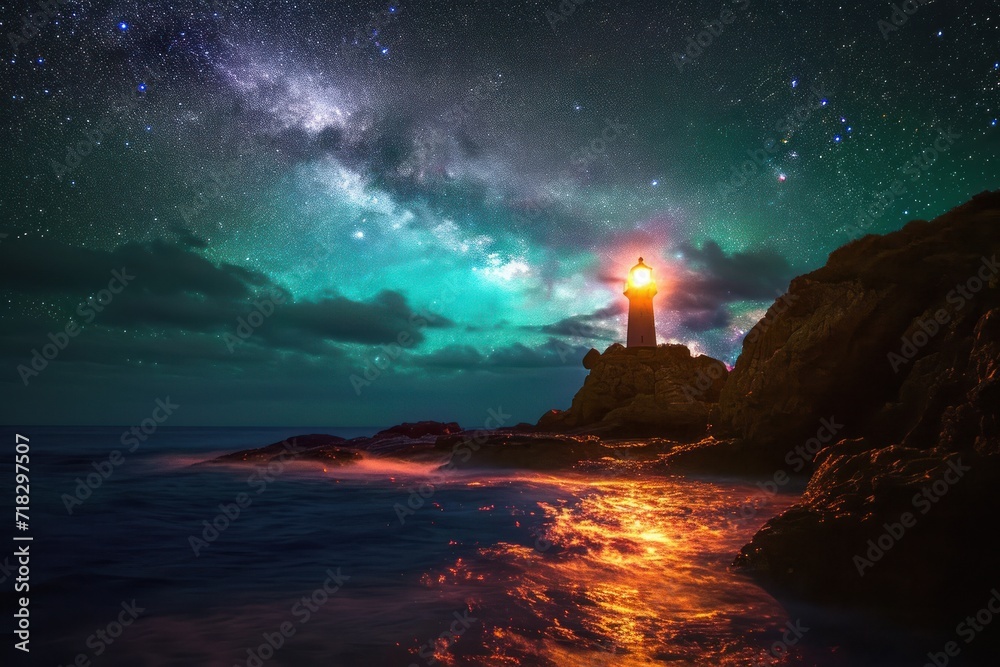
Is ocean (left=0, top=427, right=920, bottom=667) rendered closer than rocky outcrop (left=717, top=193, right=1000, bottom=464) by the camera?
Yes

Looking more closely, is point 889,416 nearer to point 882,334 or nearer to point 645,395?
point 882,334

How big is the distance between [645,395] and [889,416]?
16.4 metres

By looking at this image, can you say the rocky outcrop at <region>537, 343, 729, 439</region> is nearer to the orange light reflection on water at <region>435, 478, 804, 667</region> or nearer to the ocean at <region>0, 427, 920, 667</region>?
the ocean at <region>0, 427, 920, 667</region>

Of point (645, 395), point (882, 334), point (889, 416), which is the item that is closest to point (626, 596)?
point (889, 416)

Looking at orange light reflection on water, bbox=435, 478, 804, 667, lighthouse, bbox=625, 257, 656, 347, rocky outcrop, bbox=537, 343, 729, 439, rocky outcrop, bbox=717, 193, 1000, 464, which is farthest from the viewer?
lighthouse, bbox=625, 257, 656, 347

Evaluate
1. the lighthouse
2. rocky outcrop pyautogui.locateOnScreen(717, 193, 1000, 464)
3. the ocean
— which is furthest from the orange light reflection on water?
the lighthouse

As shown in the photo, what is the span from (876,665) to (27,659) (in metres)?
6.40

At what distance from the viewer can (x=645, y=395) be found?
2648 cm

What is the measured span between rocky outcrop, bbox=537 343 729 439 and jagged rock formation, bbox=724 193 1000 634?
7.68 metres

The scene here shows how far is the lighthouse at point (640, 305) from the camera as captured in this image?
3756 cm

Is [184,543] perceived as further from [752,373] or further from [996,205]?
[996,205]

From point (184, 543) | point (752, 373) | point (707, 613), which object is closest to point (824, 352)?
point (752, 373)

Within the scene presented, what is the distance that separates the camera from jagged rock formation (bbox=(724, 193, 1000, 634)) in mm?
4220

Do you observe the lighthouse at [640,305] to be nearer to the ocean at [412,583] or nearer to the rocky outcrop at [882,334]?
the rocky outcrop at [882,334]
